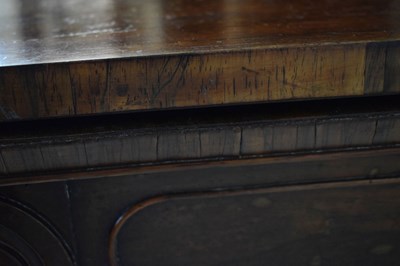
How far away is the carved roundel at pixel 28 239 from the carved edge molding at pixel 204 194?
2.0 inches

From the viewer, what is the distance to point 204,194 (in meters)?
0.62

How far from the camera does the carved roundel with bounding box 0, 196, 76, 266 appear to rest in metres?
0.61

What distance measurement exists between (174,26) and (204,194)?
22 centimetres

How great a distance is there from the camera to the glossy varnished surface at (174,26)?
58 centimetres

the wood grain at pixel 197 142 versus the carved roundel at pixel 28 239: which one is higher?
the wood grain at pixel 197 142

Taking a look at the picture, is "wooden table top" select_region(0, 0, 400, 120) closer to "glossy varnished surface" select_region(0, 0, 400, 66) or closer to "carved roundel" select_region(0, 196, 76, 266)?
"glossy varnished surface" select_region(0, 0, 400, 66)

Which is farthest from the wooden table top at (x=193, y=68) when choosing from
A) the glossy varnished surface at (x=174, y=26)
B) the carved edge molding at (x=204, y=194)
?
the carved edge molding at (x=204, y=194)

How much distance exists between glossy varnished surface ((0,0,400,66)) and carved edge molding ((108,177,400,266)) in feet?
0.53

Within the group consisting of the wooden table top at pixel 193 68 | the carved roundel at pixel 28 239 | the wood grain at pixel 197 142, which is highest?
the wooden table top at pixel 193 68

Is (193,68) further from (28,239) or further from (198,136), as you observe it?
(28,239)

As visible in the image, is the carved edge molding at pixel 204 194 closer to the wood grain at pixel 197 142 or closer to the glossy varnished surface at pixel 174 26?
the wood grain at pixel 197 142

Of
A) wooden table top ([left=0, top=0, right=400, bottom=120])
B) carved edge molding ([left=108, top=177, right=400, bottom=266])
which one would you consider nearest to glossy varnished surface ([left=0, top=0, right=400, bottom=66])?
wooden table top ([left=0, top=0, right=400, bottom=120])

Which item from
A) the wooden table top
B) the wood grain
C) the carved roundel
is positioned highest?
the wooden table top

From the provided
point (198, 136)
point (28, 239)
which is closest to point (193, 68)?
point (198, 136)
